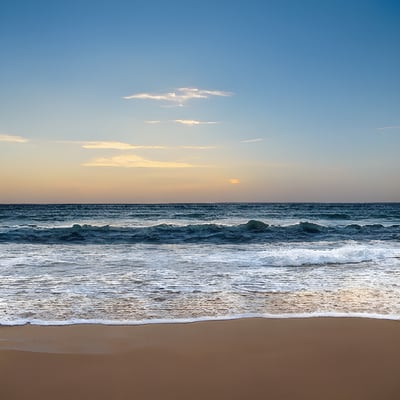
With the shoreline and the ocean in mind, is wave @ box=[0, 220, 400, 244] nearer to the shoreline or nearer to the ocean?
the ocean

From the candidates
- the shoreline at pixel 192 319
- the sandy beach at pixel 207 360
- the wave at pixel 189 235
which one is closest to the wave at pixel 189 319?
the shoreline at pixel 192 319

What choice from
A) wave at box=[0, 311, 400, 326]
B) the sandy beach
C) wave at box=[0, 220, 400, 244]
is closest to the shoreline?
wave at box=[0, 311, 400, 326]

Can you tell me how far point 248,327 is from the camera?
4863 millimetres

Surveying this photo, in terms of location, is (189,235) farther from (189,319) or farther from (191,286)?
(189,319)

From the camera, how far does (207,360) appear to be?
155 inches

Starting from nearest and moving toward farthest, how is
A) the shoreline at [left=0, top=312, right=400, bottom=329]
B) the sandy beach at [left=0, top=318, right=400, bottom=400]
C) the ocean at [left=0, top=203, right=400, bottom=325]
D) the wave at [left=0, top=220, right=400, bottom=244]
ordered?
the sandy beach at [left=0, top=318, right=400, bottom=400] < the shoreline at [left=0, top=312, right=400, bottom=329] < the ocean at [left=0, top=203, right=400, bottom=325] < the wave at [left=0, top=220, right=400, bottom=244]

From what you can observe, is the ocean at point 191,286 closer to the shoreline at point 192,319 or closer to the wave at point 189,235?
the shoreline at point 192,319

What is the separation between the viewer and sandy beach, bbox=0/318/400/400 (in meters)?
3.39

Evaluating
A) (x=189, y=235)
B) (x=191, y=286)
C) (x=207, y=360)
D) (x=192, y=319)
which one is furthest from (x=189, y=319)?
(x=189, y=235)

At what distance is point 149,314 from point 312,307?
83.8 inches

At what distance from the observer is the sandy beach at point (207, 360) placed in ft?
11.1

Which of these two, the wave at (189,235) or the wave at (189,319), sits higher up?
the wave at (189,319)

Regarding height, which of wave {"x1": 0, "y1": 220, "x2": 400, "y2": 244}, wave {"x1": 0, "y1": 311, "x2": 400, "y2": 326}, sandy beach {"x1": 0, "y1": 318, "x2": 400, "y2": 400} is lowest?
wave {"x1": 0, "y1": 220, "x2": 400, "y2": 244}

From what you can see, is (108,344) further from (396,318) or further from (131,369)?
(396,318)
